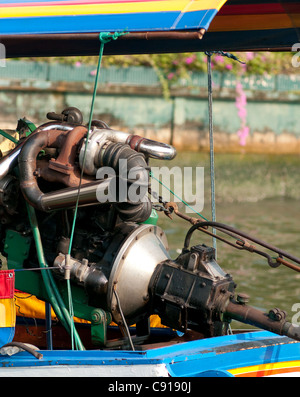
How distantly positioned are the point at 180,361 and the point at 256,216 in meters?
8.03

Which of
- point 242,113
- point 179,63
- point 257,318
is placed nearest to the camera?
point 257,318

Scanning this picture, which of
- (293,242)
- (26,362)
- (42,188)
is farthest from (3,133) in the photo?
(293,242)

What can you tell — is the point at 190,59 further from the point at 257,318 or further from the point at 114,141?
the point at 257,318

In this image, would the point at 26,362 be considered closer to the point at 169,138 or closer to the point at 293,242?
the point at 293,242

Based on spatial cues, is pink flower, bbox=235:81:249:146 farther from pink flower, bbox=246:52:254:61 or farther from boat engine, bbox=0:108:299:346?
boat engine, bbox=0:108:299:346

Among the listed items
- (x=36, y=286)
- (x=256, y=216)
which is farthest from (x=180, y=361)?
(x=256, y=216)

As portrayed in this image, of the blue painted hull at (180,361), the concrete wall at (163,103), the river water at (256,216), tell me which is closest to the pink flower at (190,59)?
the concrete wall at (163,103)

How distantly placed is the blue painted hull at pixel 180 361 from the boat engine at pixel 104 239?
166 millimetres

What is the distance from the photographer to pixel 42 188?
410cm

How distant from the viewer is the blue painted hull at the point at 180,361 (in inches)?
143

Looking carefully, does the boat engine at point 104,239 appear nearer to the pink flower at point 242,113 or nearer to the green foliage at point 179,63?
the green foliage at point 179,63

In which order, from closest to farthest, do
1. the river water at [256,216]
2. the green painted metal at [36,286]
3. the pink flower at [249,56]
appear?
the green painted metal at [36,286] → the river water at [256,216] → the pink flower at [249,56]

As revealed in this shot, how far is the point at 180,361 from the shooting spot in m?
3.68

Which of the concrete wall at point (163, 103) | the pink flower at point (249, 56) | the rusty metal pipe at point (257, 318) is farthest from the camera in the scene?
the pink flower at point (249, 56)
